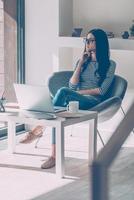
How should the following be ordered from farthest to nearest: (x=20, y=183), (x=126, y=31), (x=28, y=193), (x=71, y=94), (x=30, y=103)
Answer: (x=126, y=31), (x=71, y=94), (x=30, y=103), (x=20, y=183), (x=28, y=193)

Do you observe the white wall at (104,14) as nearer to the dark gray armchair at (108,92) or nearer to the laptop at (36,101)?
the dark gray armchair at (108,92)

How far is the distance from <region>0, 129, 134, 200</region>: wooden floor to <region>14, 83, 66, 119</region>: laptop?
533 mm

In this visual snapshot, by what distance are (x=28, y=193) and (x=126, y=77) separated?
2465 millimetres

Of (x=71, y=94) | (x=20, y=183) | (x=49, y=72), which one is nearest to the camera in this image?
(x=20, y=183)

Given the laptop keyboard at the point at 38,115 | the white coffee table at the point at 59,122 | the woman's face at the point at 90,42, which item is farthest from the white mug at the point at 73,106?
the woman's face at the point at 90,42

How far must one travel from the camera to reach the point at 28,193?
12.8ft

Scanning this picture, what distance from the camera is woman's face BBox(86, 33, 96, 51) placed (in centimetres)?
526

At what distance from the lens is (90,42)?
5297 millimetres

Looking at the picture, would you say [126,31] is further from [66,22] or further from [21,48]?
[21,48]

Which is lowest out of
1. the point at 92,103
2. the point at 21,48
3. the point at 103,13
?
the point at 92,103

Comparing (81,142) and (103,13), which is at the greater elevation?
(103,13)

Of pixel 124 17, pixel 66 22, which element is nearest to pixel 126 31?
pixel 124 17

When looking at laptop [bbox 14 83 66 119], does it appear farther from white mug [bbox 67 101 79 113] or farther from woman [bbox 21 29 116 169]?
woman [bbox 21 29 116 169]

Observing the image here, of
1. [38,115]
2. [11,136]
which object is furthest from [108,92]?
[38,115]
